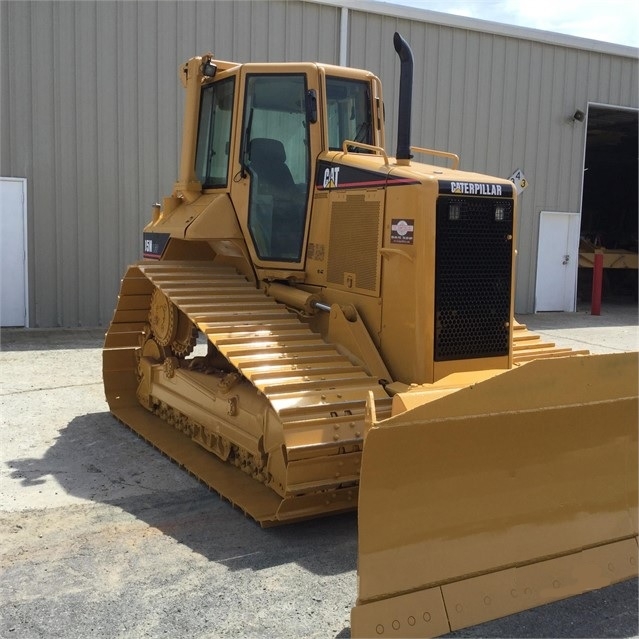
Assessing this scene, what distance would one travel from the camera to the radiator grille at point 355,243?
479 centimetres

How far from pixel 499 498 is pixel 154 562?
1.78 meters

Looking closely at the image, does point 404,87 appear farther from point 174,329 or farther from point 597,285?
point 597,285

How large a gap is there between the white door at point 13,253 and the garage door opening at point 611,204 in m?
11.9

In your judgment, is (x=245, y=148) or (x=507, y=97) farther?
(x=507, y=97)

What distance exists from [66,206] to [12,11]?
274cm

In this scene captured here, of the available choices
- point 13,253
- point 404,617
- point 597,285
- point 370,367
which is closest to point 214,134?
point 370,367

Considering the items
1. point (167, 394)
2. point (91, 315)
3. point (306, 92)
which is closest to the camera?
point (306, 92)

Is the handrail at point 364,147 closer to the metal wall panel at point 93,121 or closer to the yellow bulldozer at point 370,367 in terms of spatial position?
the yellow bulldozer at point 370,367

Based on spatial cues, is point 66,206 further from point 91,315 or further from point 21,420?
point 21,420

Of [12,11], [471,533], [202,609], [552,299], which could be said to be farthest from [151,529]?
[552,299]

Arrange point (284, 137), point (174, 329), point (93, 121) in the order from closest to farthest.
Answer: point (284, 137)
point (174, 329)
point (93, 121)

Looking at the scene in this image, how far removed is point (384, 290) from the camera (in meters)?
4.71

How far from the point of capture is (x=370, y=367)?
4625 mm

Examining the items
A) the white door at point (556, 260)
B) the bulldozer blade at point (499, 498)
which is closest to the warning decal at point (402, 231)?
the bulldozer blade at point (499, 498)
